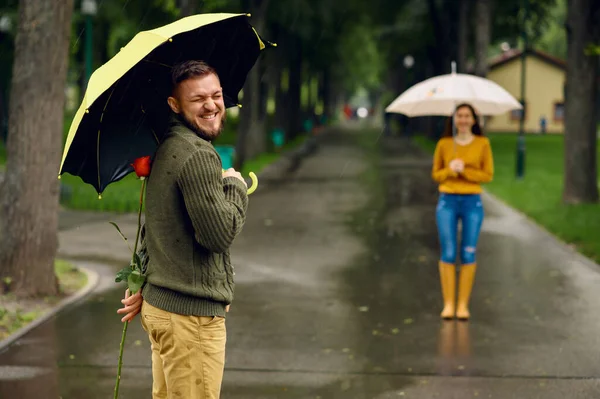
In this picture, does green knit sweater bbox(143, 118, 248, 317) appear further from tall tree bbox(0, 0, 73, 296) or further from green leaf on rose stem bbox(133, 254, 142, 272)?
tall tree bbox(0, 0, 73, 296)

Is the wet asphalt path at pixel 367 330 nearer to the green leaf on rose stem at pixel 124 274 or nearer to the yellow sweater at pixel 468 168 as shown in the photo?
the yellow sweater at pixel 468 168

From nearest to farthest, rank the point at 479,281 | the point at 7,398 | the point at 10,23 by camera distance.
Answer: the point at 7,398
the point at 479,281
the point at 10,23

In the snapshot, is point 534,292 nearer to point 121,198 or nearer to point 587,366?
point 587,366

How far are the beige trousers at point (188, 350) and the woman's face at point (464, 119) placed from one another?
190 inches

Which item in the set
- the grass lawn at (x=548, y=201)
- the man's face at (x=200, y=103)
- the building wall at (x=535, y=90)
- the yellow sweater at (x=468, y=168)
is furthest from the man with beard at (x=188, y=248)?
the building wall at (x=535, y=90)

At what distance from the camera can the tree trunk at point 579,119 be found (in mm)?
17109

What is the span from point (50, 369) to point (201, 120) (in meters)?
3.59

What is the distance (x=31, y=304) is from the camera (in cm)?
850

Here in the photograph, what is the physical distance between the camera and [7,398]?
5832mm

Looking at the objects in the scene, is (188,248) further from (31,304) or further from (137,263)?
(31,304)

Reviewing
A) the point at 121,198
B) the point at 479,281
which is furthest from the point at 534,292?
the point at 121,198

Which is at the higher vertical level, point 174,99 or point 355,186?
point 174,99

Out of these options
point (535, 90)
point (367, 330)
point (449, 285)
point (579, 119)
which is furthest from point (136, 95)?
point (535, 90)

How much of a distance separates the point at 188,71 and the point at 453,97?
504cm
